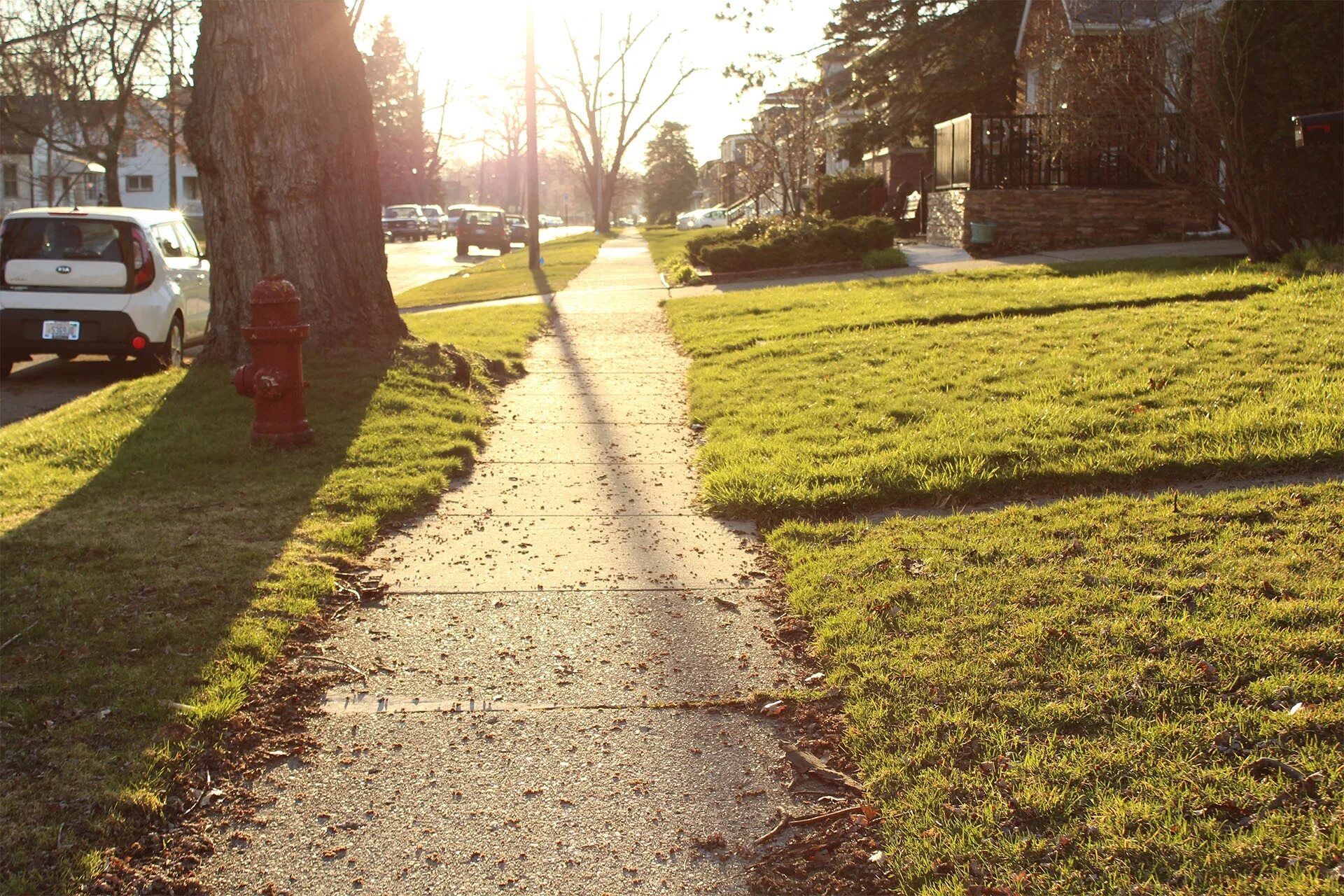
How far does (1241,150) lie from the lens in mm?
14766

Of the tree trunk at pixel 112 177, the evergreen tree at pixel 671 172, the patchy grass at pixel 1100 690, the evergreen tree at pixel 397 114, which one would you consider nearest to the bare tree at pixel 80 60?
the tree trunk at pixel 112 177

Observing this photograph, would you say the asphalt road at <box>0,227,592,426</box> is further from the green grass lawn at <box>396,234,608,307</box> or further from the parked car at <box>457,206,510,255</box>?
the parked car at <box>457,206,510,255</box>

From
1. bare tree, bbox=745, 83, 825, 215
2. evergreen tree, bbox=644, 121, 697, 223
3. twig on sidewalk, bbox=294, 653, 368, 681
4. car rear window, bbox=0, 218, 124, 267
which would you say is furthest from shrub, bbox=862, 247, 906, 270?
evergreen tree, bbox=644, 121, 697, 223

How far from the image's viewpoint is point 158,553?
18.8 feet

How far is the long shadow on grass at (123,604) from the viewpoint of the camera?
3.44 metres

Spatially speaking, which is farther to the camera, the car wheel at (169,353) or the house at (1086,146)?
the house at (1086,146)

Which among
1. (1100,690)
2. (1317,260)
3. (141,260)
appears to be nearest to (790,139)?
(1317,260)

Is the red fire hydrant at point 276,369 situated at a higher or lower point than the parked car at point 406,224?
lower

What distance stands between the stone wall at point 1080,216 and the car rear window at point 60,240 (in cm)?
1322

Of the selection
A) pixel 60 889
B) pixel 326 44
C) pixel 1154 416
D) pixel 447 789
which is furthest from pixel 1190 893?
pixel 326 44

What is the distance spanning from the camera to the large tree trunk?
32.0 feet

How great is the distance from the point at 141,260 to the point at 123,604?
8.71 metres

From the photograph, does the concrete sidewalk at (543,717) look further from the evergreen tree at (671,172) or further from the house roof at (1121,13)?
the evergreen tree at (671,172)

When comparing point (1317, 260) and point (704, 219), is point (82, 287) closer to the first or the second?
point (1317, 260)
